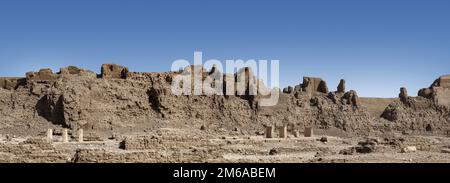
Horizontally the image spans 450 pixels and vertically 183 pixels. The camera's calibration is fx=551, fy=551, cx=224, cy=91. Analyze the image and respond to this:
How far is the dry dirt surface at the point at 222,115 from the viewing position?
30188 mm

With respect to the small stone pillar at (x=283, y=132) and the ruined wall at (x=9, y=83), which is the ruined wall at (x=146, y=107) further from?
the small stone pillar at (x=283, y=132)

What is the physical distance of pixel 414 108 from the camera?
54.3 metres

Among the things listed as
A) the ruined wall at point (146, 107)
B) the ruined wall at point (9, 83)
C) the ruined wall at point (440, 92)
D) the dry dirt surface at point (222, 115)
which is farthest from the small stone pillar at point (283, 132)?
the ruined wall at point (440, 92)

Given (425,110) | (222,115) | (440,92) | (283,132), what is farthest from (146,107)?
(440,92)

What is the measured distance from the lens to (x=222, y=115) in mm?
45312

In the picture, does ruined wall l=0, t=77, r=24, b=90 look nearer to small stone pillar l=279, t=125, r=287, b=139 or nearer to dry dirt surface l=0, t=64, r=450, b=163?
dry dirt surface l=0, t=64, r=450, b=163

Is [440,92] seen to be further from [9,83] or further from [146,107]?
[9,83]

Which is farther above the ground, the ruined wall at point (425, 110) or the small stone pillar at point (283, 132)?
the ruined wall at point (425, 110)

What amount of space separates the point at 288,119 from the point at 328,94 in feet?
22.9

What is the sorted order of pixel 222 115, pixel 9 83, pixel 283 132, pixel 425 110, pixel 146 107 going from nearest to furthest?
pixel 283 132 → pixel 146 107 → pixel 9 83 → pixel 222 115 → pixel 425 110

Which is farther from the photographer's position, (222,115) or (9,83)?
(222,115)

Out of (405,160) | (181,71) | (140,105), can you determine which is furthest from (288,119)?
(405,160)
